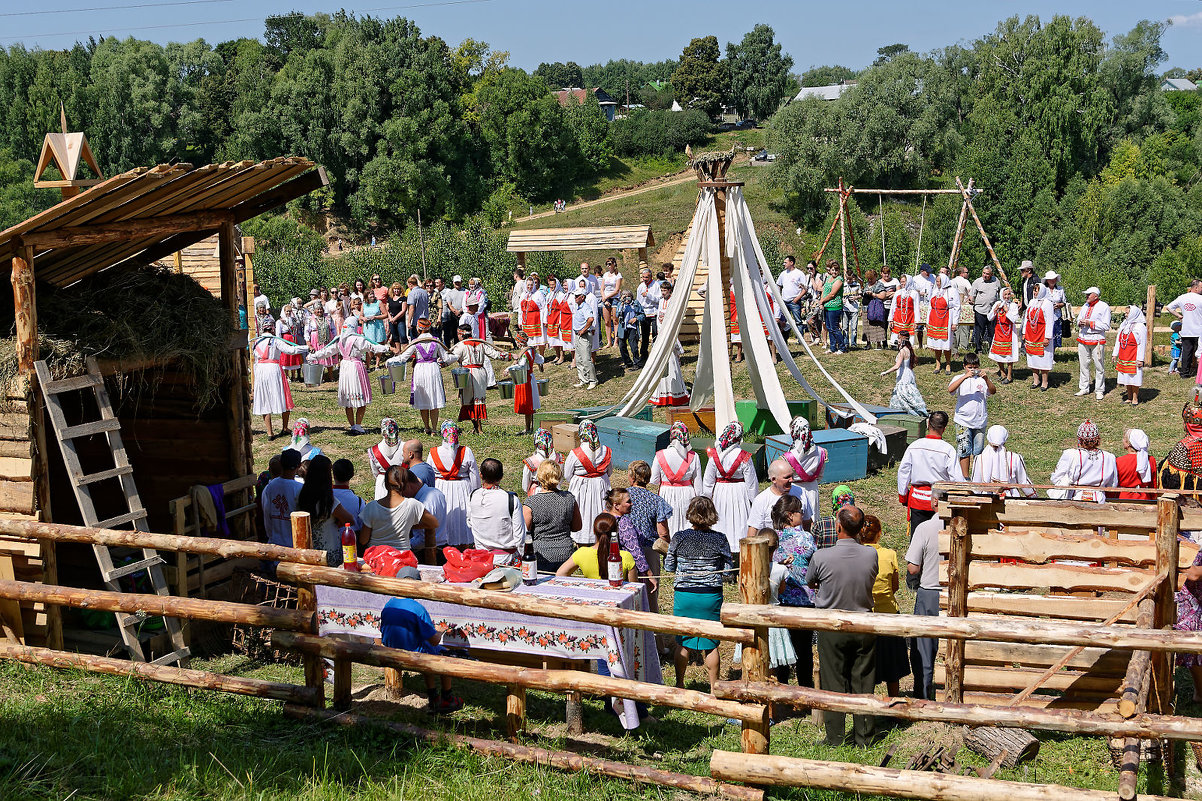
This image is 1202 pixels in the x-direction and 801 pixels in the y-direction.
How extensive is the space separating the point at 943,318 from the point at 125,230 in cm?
1253

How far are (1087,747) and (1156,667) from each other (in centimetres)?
59

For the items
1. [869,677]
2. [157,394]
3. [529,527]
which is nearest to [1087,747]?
[869,677]

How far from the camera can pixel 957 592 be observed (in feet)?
20.7

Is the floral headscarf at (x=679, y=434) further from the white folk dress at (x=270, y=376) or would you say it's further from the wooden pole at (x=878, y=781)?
the white folk dress at (x=270, y=376)

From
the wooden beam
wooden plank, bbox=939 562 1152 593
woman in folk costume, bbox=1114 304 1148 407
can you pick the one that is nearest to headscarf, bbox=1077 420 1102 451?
wooden plank, bbox=939 562 1152 593

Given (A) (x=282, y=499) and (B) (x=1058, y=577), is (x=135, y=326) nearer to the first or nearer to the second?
(A) (x=282, y=499)

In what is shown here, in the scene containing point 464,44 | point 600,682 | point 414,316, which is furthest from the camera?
point 464,44

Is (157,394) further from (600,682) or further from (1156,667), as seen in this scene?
(1156,667)

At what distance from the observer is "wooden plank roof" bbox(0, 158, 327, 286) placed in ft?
21.6

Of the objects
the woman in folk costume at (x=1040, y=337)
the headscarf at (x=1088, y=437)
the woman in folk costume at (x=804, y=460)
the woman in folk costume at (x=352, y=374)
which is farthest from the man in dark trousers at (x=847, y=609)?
the woman in folk costume at (x=1040, y=337)

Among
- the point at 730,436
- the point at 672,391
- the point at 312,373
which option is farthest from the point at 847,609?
the point at 312,373

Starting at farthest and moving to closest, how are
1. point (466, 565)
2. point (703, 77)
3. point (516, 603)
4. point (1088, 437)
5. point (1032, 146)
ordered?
point (703, 77) → point (1032, 146) → point (1088, 437) → point (466, 565) → point (516, 603)

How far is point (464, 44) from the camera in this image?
65500 mm

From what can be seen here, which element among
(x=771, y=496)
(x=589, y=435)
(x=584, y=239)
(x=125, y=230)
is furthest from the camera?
(x=584, y=239)
